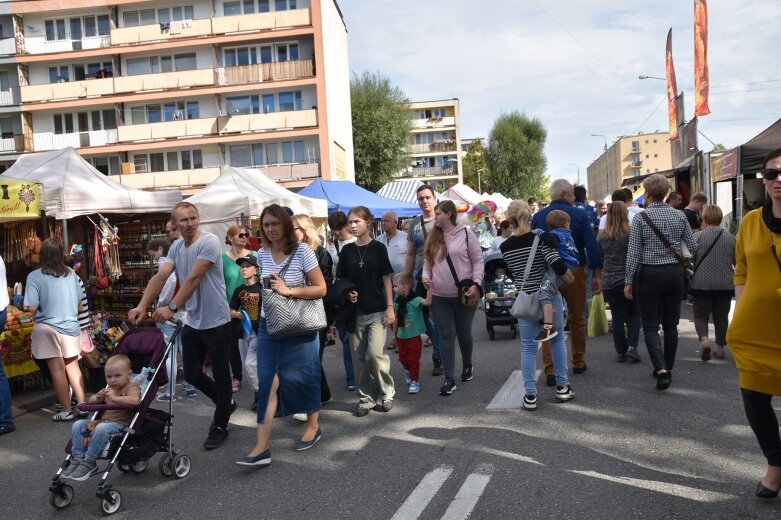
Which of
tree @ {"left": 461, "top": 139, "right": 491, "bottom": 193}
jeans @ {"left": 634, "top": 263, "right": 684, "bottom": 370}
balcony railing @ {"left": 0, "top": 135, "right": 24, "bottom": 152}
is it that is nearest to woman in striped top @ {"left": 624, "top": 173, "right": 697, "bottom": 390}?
jeans @ {"left": 634, "top": 263, "right": 684, "bottom": 370}

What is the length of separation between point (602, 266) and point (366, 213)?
9.45 feet

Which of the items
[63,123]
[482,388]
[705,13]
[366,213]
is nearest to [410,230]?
[366,213]

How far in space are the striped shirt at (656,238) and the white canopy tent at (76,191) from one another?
7267 mm

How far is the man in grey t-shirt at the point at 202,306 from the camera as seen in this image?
526 cm

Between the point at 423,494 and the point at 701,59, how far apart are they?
18571 mm

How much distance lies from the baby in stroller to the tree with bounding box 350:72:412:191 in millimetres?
43858

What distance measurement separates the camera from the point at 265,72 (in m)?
38.6

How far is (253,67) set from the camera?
127 feet

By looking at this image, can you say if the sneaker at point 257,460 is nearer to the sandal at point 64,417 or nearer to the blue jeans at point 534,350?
the blue jeans at point 534,350

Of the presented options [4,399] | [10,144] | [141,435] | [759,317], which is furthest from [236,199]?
[10,144]

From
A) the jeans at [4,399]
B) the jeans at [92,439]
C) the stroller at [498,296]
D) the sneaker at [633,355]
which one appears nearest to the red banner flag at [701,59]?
the stroller at [498,296]

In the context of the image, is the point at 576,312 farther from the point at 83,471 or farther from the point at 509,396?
the point at 83,471

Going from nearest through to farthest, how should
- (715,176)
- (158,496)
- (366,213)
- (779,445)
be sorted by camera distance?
(779,445)
(158,496)
(366,213)
(715,176)

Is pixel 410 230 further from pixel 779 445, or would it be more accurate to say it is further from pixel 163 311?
pixel 779 445
